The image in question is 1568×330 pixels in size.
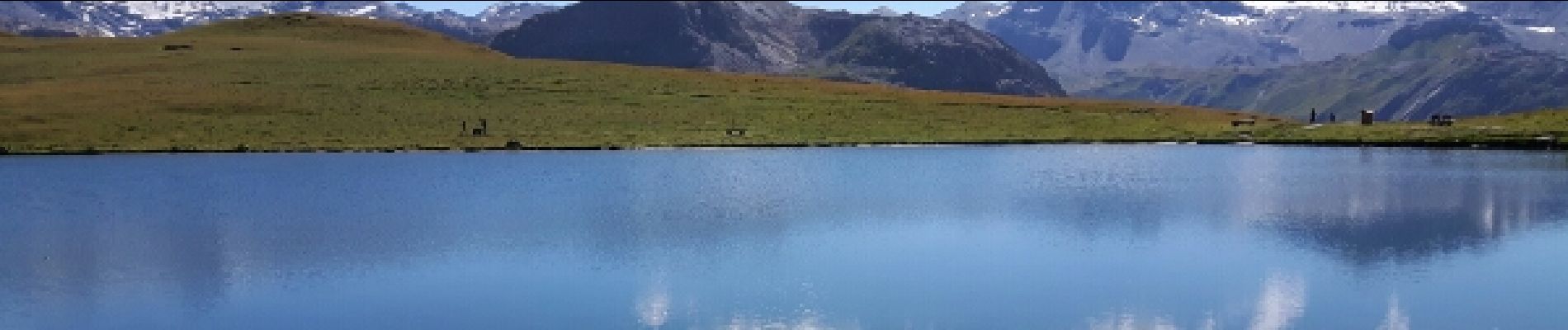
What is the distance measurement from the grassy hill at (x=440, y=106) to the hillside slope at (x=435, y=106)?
32cm

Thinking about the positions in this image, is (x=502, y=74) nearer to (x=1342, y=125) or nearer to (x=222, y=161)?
(x=222, y=161)

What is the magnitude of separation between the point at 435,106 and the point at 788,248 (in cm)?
10143

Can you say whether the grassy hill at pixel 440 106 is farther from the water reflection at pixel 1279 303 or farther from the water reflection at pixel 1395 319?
the water reflection at pixel 1395 319

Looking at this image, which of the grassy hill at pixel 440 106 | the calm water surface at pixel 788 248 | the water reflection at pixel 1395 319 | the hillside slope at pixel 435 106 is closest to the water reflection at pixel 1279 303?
the calm water surface at pixel 788 248

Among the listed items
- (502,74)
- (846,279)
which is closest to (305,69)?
(502,74)

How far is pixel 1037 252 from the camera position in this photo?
48.5m

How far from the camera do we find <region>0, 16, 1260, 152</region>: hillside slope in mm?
127500

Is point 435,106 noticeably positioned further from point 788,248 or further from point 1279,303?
point 1279,303

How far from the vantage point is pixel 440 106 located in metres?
145

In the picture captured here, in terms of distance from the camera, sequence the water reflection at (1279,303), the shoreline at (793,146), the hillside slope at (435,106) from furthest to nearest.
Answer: the hillside slope at (435,106), the shoreline at (793,146), the water reflection at (1279,303)

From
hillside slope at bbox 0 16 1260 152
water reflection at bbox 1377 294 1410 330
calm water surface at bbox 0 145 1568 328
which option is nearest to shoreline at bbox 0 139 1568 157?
hillside slope at bbox 0 16 1260 152

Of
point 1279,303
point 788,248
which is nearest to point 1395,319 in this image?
point 1279,303

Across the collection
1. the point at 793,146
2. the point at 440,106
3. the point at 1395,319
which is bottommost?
the point at 1395,319

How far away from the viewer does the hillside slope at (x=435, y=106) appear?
5020 inches
